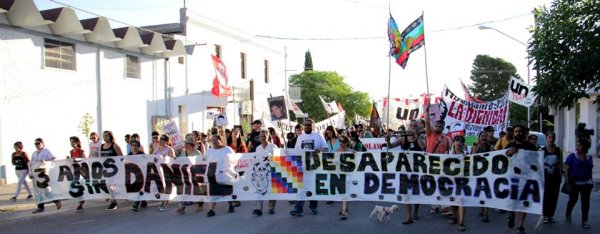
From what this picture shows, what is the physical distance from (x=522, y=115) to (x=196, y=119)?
30097 mm

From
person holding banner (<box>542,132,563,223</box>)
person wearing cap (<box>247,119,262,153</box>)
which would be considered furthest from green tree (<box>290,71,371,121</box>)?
person holding banner (<box>542,132,563,223</box>)

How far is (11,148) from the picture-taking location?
15.6 metres

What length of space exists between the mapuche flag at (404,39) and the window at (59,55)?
37.5 feet

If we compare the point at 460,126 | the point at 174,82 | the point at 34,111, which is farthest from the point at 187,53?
the point at 460,126

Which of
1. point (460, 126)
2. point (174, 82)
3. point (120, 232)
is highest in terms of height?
point (174, 82)

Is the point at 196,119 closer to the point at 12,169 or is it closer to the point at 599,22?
the point at 12,169

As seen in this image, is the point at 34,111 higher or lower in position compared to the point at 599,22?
lower

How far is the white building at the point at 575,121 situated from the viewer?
25903mm

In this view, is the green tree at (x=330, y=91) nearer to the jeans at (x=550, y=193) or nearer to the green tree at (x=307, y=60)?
the green tree at (x=307, y=60)

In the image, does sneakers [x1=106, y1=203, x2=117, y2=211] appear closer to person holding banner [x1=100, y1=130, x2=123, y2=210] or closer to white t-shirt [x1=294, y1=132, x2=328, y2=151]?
person holding banner [x1=100, y1=130, x2=123, y2=210]

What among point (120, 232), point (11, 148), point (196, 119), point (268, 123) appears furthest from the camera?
point (196, 119)

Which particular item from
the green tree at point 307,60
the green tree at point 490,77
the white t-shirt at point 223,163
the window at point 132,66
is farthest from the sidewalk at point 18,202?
the green tree at point 307,60

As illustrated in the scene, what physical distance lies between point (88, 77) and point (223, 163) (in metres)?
11.3

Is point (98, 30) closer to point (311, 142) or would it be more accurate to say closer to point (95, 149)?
point (95, 149)
